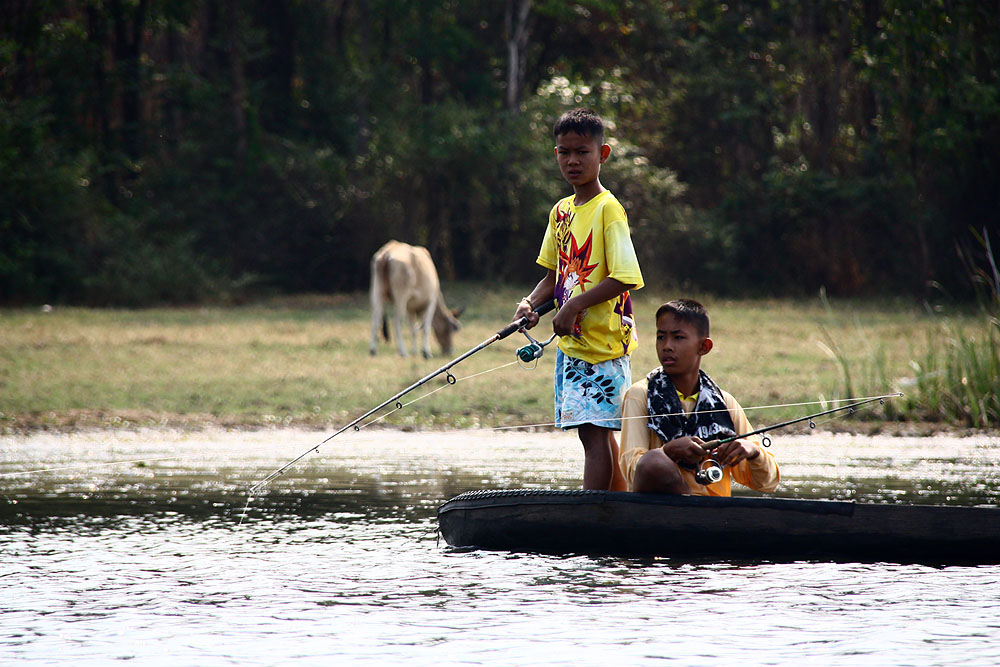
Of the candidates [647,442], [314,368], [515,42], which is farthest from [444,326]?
[515,42]

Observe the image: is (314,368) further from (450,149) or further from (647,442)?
(450,149)

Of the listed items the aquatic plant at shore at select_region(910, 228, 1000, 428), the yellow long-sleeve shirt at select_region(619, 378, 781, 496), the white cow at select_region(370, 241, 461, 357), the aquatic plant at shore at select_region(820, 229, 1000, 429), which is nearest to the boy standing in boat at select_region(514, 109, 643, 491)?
the yellow long-sleeve shirt at select_region(619, 378, 781, 496)

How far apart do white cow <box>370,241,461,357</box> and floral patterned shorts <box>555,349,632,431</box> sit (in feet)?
36.8

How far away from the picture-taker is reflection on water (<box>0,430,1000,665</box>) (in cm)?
441

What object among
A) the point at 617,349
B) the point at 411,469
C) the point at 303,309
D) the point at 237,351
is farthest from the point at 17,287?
the point at 617,349

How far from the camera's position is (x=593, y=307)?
5.91m

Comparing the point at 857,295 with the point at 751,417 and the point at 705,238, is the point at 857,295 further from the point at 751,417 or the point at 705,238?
the point at 751,417

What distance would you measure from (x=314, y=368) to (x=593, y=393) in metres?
9.19

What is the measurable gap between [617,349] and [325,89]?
28.5m

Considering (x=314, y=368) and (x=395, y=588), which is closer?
(x=395, y=588)

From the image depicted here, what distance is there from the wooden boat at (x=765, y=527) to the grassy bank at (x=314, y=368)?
8.22 ft

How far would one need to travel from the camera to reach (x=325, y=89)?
33406mm

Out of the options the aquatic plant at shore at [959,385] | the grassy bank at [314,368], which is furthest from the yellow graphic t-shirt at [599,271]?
the aquatic plant at shore at [959,385]

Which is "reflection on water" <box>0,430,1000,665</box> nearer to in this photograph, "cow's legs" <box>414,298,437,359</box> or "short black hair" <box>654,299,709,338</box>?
"short black hair" <box>654,299,709,338</box>
